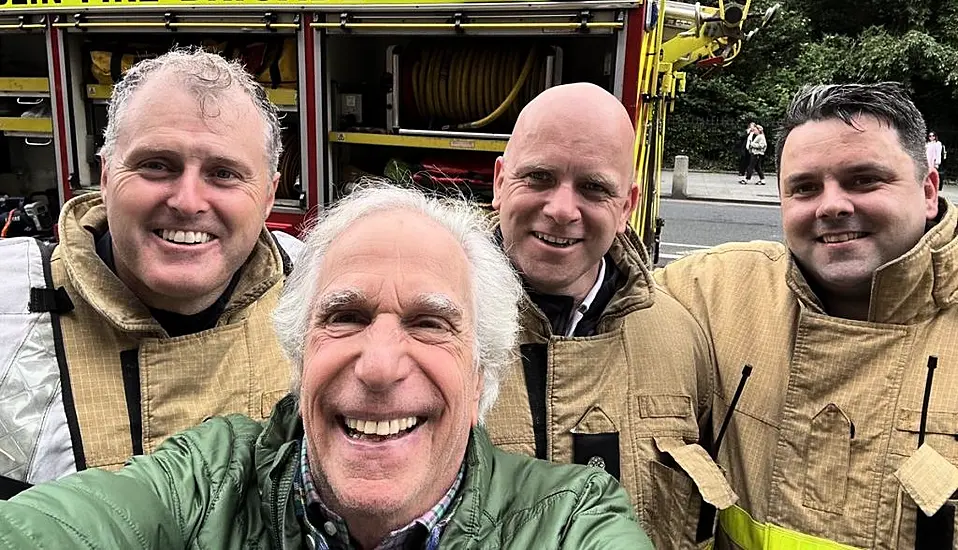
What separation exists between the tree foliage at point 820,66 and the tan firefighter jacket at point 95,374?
2082cm

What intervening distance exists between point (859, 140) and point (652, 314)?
0.71m

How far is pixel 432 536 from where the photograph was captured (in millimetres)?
1448

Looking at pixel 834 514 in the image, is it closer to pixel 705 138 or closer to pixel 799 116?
pixel 799 116

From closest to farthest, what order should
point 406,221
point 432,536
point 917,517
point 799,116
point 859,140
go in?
point 432,536, point 406,221, point 917,517, point 859,140, point 799,116

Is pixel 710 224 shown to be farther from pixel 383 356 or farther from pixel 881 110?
pixel 383 356

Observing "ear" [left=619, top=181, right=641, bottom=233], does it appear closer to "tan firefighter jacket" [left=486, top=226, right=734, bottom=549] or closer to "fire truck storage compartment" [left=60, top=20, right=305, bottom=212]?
"tan firefighter jacket" [left=486, top=226, right=734, bottom=549]

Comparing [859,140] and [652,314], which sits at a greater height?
[859,140]

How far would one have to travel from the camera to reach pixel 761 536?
6.59 feet

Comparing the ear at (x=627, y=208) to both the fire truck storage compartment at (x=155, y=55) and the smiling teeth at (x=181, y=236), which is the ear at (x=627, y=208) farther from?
the fire truck storage compartment at (x=155, y=55)

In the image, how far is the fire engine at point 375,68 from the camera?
4527mm

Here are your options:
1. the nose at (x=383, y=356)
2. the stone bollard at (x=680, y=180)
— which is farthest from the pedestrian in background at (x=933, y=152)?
the stone bollard at (x=680, y=180)

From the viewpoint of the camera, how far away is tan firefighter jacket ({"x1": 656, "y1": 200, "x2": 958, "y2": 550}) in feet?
6.13

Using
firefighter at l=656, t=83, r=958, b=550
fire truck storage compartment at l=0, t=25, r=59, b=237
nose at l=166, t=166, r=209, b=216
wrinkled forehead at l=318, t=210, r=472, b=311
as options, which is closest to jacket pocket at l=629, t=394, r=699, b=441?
firefighter at l=656, t=83, r=958, b=550

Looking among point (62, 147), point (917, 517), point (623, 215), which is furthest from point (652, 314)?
point (62, 147)
